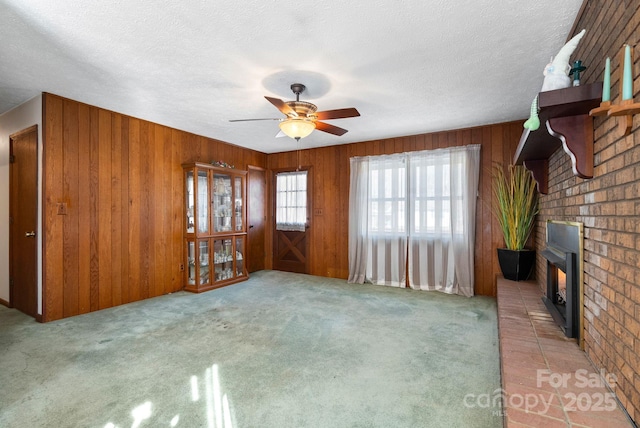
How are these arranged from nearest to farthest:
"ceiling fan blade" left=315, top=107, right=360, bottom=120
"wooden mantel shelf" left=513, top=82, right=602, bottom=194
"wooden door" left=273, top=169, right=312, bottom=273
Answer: "wooden mantel shelf" left=513, top=82, right=602, bottom=194
"ceiling fan blade" left=315, top=107, right=360, bottom=120
"wooden door" left=273, top=169, right=312, bottom=273

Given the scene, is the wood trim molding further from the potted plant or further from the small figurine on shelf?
the potted plant

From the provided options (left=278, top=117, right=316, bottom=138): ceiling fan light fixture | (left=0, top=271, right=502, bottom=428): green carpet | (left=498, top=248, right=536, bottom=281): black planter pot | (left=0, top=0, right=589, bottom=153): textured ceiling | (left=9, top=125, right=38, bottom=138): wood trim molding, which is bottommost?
(left=0, top=271, right=502, bottom=428): green carpet

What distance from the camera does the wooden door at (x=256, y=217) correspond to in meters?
5.75

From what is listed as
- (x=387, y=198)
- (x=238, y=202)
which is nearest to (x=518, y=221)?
(x=387, y=198)

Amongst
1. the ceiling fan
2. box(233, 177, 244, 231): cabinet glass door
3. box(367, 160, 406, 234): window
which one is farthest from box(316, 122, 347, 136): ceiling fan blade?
box(233, 177, 244, 231): cabinet glass door

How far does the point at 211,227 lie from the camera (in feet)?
15.2

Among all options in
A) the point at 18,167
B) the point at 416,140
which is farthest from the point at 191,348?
the point at 416,140

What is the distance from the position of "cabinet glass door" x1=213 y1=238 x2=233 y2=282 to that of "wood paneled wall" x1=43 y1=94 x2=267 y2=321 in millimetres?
524

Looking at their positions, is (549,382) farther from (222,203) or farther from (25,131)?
(25,131)

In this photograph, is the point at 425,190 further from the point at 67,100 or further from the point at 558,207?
the point at 67,100

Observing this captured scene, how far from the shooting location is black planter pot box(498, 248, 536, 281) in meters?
3.63

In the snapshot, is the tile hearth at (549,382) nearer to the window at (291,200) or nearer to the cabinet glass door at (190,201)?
the window at (291,200)

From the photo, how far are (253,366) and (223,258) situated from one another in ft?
9.28

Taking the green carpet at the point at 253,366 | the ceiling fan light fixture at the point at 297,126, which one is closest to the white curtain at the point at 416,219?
the green carpet at the point at 253,366
